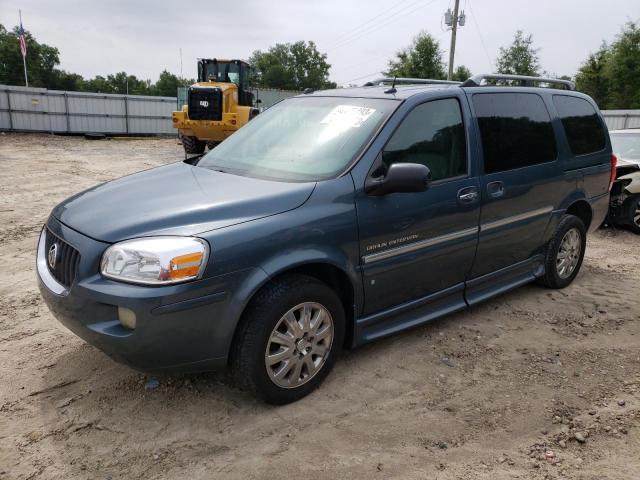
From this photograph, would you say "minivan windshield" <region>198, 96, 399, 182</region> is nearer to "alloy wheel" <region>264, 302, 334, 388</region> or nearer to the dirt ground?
"alloy wheel" <region>264, 302, 334, 388</region>

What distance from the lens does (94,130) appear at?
79.7 feet

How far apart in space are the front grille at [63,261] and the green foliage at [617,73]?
44405 millimetres

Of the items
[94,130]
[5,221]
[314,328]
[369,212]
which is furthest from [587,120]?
[94,130]

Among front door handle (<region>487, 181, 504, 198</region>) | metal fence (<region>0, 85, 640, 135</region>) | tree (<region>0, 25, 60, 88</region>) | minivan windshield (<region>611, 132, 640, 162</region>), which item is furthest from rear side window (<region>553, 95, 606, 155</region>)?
tree (<region>0, 25, 60, 88</region>)

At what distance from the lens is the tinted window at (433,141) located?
349cm

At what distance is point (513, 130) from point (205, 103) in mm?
13306

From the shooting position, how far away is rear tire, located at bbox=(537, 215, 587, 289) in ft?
16.2

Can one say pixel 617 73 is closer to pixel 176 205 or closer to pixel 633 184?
pixel 633 184

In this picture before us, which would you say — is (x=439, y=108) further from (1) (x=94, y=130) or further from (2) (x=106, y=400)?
(1) (x=94, y=130)

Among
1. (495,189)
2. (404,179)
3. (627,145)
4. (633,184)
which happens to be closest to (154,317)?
(404,179)

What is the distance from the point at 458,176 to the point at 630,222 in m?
5.37

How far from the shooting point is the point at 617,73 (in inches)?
1560

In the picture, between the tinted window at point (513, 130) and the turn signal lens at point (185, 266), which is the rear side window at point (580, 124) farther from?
the turn signal lens at point (185, 266)

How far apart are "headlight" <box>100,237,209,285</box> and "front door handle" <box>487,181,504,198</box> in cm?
234
